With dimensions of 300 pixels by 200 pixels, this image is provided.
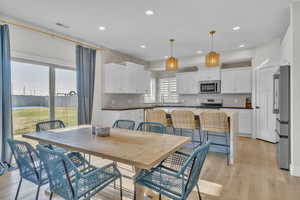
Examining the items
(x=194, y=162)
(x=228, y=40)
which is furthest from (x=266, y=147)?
(x=194, y=162)

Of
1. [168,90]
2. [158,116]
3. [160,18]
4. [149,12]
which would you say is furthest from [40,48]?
[168,90]

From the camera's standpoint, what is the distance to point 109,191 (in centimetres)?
213

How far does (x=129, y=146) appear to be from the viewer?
1614mm

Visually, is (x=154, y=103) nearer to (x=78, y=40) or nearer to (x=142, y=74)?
(x=142, y=74)

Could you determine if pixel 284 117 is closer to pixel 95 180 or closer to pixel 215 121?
pixel 215 121

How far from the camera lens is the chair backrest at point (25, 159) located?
1.55m

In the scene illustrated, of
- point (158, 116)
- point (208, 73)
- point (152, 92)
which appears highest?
point (208, 73)

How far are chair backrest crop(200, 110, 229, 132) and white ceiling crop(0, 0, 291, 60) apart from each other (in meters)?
1.75

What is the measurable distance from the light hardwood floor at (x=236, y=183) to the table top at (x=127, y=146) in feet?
2.48

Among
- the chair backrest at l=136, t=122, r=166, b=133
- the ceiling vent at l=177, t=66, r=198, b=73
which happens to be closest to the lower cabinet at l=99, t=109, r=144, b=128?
the chair backrest at l=136, t=122, r=166, b=133

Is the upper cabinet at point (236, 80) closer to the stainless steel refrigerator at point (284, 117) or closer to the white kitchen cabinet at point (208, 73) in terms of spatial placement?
the white kitchen cabinet at point (208, 73)

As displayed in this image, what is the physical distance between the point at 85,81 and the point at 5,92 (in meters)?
1.59

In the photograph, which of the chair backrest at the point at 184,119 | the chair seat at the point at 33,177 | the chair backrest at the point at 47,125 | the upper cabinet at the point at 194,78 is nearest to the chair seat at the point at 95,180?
the chair seat at the point at 33,177

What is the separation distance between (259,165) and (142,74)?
4.07 metres
